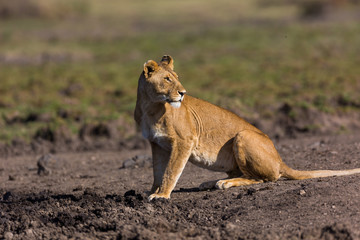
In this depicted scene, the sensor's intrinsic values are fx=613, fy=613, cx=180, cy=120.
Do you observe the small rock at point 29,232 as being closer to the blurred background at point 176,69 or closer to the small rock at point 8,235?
the small rock at point 8,235

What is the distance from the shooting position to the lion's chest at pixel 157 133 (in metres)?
8.32

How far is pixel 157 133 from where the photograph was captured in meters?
8.33

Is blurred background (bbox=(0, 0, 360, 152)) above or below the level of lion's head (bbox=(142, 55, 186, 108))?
below

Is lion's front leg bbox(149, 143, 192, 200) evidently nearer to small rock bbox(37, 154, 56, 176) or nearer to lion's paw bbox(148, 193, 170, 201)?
lion's paw bbox(148, 193, 170, 201)

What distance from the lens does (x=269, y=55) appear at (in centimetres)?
2695

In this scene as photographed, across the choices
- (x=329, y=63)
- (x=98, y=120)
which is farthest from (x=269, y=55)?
(x=98, y=120)

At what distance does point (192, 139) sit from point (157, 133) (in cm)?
53

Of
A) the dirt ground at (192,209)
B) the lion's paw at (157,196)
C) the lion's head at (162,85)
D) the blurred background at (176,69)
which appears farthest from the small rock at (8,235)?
the blurred background at (176,69)

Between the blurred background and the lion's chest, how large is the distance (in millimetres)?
6817

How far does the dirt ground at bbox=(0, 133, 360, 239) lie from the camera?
7.10 m

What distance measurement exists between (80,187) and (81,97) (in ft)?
31.4

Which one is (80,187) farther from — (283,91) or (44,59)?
(44,59)

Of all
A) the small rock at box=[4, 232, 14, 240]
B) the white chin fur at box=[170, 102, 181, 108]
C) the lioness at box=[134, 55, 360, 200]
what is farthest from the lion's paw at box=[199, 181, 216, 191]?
the small rock at box=[4, 232, 14, 240]

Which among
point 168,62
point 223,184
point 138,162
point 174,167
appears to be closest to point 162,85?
point 168,62
